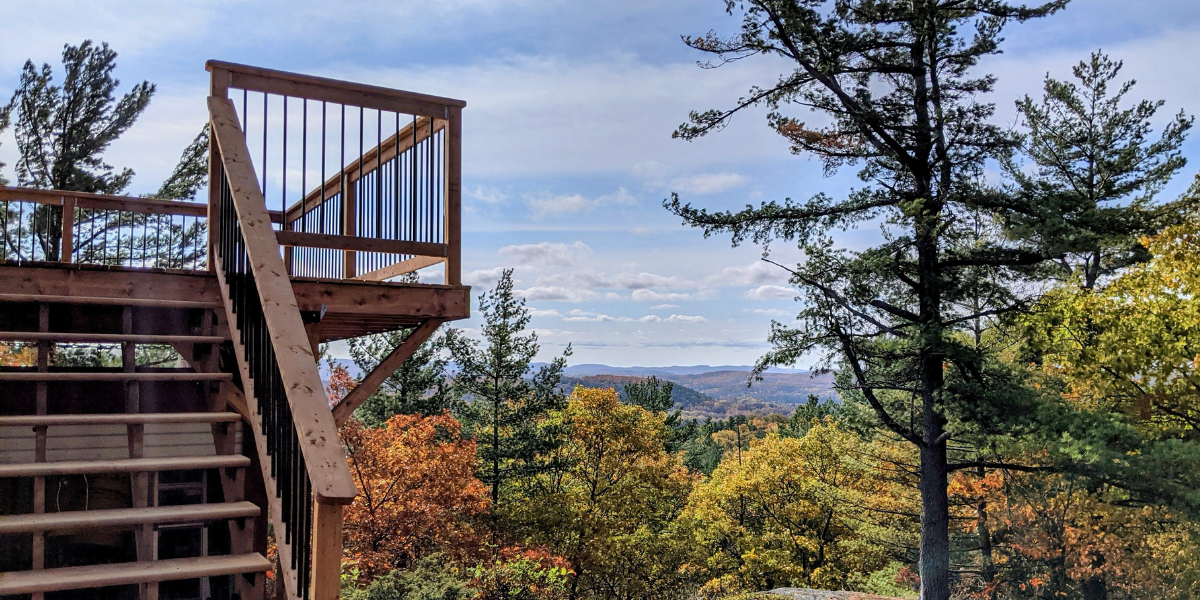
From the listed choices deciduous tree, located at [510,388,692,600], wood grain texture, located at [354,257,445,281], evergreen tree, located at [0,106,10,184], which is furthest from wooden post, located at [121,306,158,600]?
evergreen tree, located at [0,106,10,184]

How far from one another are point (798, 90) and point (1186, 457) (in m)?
7.22

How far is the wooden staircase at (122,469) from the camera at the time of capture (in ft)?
10.0

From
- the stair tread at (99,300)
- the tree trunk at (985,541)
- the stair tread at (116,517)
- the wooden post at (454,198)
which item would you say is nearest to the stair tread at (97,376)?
the stair tread at (99,300)

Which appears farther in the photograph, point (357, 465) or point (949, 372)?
point (357, 465)

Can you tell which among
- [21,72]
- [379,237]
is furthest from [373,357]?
[379,237]

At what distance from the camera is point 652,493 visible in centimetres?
1653

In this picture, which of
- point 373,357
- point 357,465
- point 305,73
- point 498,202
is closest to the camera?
point 305,73

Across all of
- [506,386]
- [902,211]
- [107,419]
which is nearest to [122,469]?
[107,419]

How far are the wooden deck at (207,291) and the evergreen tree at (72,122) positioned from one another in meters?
11.1

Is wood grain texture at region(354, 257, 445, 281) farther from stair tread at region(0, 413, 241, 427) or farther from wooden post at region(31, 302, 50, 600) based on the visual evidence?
wooden post at region(31, 302, 50, 600)

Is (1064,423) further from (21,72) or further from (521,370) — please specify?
(21,72)

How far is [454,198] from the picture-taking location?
5004 mm

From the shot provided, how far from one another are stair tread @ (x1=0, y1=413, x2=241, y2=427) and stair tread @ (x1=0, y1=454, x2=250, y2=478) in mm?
186

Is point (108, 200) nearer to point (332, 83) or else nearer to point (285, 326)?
point (332, 83)
